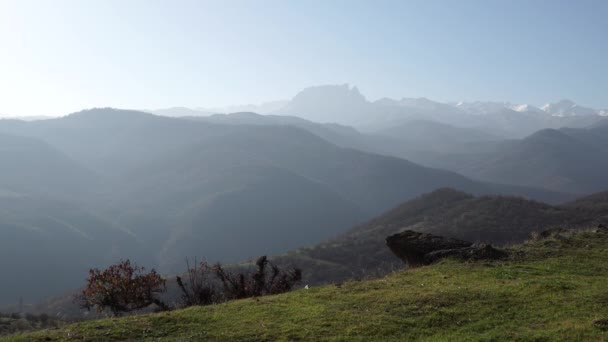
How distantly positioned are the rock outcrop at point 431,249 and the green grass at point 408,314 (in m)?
2.39

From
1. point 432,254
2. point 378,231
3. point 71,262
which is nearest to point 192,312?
point 432,254

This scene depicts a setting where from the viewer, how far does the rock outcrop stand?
1727 cm

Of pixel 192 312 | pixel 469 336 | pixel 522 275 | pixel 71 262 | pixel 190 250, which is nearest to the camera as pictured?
pixel 469 336

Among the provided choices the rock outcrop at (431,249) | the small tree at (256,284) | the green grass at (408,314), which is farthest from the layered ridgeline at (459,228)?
the green grass at (408,314)

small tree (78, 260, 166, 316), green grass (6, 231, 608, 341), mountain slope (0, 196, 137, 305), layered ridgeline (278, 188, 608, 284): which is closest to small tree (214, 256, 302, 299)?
small tree (78, 260, 166, 316)

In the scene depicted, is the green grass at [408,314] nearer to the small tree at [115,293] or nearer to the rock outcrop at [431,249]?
the rock outcrop at [431,249]

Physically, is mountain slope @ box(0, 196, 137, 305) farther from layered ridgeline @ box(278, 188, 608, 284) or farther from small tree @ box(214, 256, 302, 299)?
small tree @ box(214, 256, 302, 299)

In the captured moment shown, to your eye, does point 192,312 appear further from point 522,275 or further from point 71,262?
point 71,262

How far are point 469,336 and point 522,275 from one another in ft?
19.9

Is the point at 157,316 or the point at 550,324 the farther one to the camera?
the point at 157,316

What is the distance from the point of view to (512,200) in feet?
308

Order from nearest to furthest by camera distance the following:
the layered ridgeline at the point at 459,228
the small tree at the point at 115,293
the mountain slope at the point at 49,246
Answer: the small tree at the point at 115,293 < the layered ridgeline at the point at 459,228 < the mountain slope at the point at 49,246

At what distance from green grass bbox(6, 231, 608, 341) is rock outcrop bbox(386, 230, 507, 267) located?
2392 millimetres

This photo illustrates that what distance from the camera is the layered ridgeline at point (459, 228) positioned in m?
71.4
